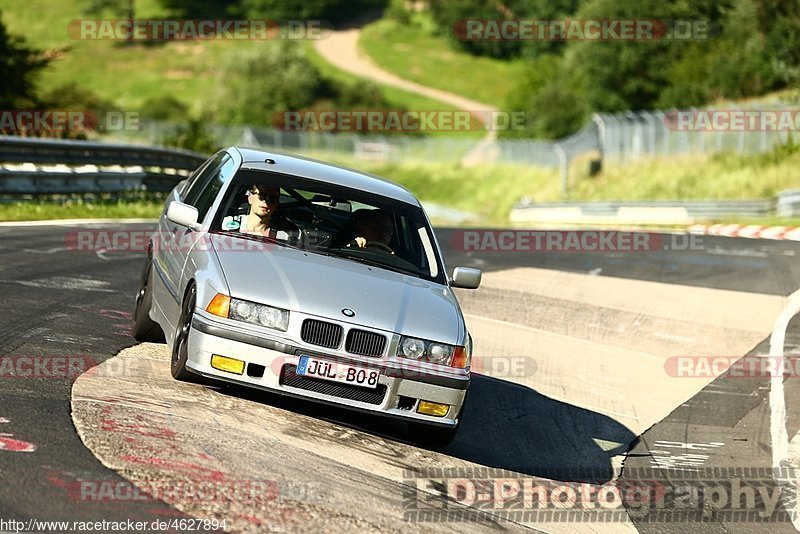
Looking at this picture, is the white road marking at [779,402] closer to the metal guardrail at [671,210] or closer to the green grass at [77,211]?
the green grass at [77,211]

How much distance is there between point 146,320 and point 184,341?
1951 mm

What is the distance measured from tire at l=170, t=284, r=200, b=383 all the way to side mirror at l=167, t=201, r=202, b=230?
2.00ft

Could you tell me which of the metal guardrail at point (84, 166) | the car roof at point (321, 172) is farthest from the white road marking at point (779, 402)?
the metal guardrail at point (84, 166)

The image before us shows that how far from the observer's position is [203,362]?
736cm

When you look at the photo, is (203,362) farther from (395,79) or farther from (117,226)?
(395,79)

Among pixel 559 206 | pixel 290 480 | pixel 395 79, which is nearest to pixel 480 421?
pixel 290 480

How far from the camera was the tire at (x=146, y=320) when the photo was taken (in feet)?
31.0

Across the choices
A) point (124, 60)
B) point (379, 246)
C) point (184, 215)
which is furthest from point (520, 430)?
point (124, 60)

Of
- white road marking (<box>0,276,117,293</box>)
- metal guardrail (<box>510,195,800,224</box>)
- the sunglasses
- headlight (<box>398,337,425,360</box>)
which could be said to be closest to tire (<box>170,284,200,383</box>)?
the sunglasses

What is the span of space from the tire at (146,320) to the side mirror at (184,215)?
1049 millimetres

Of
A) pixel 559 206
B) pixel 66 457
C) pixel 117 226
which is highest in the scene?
pixel 66 457

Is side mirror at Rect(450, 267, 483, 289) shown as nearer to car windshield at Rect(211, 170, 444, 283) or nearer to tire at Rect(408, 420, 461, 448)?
car windshield at Rect(211, 170, 444, 283)

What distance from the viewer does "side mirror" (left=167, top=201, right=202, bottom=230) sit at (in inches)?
327

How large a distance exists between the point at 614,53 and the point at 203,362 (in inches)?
2556
